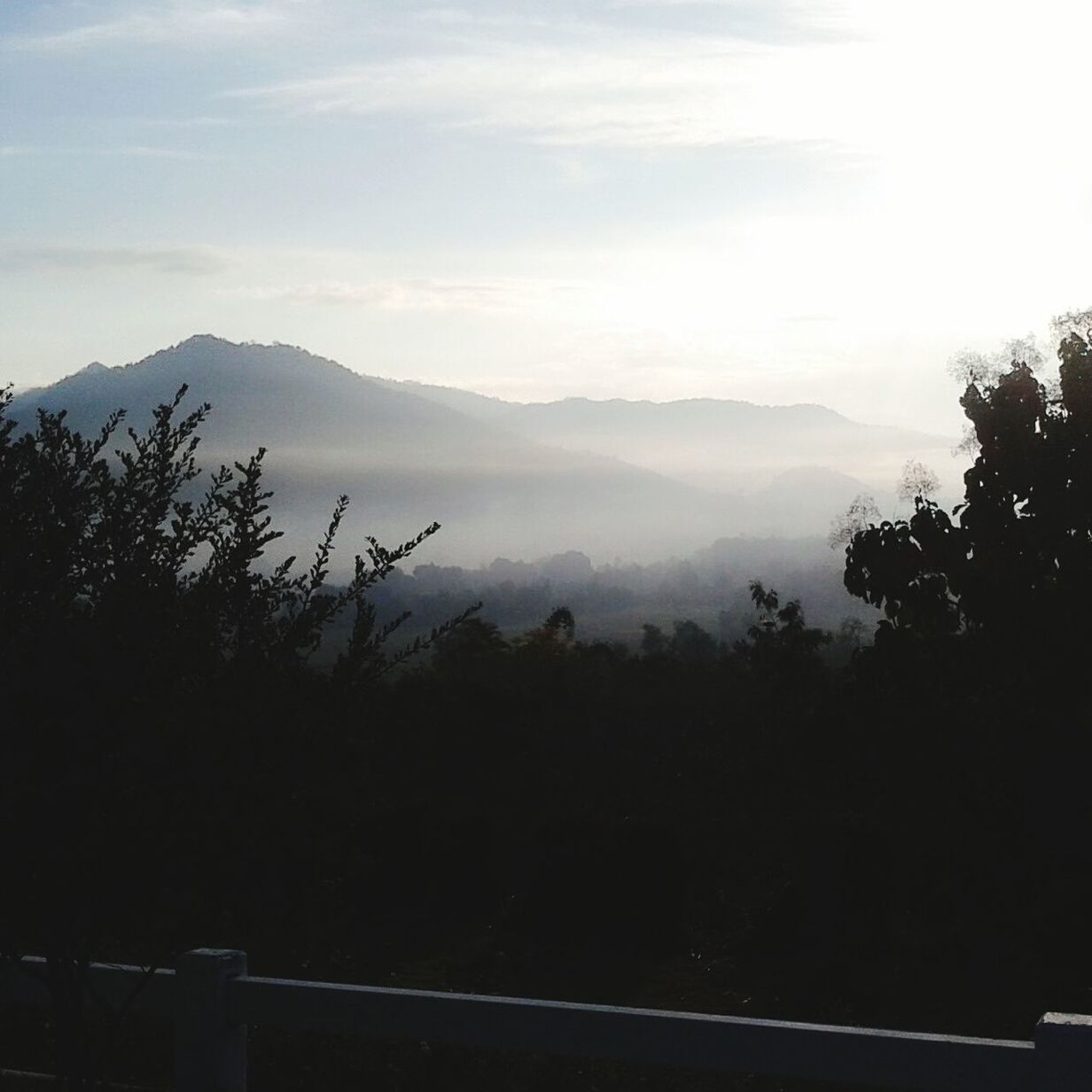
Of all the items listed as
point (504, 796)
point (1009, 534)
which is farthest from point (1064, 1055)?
point (504, 796)

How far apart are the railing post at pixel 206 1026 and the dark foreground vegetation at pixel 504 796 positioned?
0.42ft

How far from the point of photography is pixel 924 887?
14250 millimetres

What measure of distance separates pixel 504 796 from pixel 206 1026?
59.7ft

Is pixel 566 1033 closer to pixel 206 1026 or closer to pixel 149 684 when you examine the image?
pixel 206 1026

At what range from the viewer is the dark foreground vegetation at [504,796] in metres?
4.57

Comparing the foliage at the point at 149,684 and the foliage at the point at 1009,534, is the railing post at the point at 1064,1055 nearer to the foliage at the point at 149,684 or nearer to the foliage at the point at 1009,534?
the foliage at the point at 149,684

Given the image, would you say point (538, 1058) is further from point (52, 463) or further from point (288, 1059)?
point (52, 463)

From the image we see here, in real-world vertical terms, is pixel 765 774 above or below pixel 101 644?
below

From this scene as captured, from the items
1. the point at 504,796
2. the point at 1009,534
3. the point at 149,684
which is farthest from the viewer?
the point at 504,796

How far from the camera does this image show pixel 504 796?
901 inches

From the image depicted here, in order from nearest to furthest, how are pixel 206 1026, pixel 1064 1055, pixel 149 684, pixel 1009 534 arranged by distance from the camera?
pixel 1064 1055
pixel 149 684
pixel 206 1026
pixel 1009 534

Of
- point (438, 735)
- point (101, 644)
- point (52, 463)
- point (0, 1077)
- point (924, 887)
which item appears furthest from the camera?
point (438, 735)

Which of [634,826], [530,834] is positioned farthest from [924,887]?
[530,834]

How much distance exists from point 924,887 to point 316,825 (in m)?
10.8
